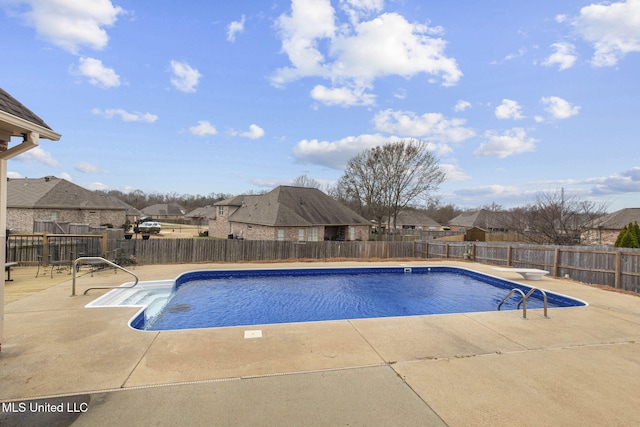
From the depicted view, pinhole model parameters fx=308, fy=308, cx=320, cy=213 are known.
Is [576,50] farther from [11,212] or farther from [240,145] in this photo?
[11,212]

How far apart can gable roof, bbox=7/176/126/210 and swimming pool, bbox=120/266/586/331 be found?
23.3m

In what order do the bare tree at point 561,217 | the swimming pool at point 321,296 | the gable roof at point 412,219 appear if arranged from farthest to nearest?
the gable roof at point 412,219 < the bare tree at point 561,217 < the swimming pool at point 321,296

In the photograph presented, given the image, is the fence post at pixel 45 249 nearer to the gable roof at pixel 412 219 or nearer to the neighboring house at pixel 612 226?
the neighboring house at pixel 612 226

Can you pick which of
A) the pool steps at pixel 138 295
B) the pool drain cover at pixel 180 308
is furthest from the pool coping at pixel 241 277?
the pool drain cover at pixel 180 308

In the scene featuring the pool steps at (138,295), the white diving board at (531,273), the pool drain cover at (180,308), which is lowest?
the pool drain cover at (180,308)

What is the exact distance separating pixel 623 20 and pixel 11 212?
40.8m

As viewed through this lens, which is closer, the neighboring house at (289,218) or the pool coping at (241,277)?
the pool coping at (241,277)

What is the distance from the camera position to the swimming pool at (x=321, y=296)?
8791mm

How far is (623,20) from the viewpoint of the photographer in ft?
32.3

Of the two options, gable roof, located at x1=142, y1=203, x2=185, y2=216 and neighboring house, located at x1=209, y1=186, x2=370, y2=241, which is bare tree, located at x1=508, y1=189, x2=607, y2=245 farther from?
gable roof, located at x1=142, y1=203, x2=185, y2=216

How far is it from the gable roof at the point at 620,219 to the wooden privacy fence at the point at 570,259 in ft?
70.1

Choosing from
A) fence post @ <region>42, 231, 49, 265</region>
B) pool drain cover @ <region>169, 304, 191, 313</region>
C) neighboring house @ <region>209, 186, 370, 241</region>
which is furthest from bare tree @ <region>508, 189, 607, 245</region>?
fence post @ <region>42, 231, 49, 265</region>

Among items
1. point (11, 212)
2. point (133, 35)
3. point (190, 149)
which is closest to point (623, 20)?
point (133, 35)

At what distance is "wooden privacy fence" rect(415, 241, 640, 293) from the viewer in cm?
1083
